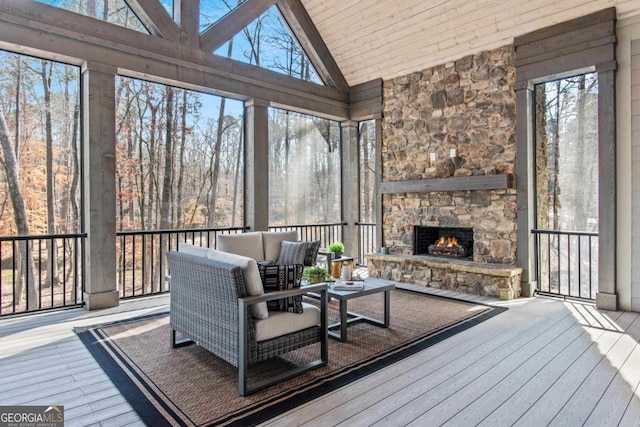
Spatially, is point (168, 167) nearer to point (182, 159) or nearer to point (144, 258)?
point (182, 159)

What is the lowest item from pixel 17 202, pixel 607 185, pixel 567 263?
pixel 567 263

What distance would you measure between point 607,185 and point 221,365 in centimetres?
469

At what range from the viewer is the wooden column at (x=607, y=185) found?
14.7 feet

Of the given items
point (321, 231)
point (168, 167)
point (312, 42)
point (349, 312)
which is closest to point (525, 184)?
point (349, 312)

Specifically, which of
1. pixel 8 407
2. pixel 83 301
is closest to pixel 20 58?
pixel 83 301

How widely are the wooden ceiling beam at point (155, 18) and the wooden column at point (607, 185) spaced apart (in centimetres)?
544

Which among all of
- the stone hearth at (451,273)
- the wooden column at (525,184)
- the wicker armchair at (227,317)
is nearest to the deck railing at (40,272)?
the wicker armchair at (227,317)

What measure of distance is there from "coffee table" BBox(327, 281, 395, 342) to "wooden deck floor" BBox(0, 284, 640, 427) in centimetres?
67

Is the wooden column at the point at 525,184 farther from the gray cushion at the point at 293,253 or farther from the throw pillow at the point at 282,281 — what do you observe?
the throw pillow at the point at 282,281

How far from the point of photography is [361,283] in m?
3.76

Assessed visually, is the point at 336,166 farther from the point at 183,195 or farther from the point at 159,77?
the point at 159,77

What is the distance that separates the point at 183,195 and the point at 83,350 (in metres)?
2.82

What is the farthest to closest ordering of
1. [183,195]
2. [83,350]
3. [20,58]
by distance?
[183,195] → [20,58] → [83,350]

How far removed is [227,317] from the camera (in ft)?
8.62
